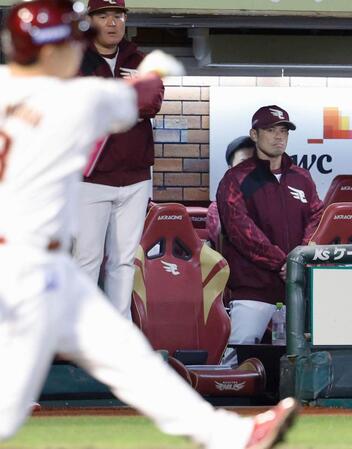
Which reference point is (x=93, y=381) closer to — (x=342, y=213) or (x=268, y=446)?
(x=342, y=213)

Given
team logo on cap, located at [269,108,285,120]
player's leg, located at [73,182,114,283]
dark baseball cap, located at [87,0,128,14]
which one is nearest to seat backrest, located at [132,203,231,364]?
team logo on cap, located at [269,108,285,120]

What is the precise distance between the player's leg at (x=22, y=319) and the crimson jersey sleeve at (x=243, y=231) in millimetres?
4724

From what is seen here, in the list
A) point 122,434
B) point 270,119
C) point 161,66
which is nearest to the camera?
point 161,66

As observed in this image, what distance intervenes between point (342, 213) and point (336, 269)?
3.15ft

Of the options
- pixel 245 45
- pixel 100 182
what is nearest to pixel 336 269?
pixel 100 182

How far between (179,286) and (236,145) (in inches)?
70.7

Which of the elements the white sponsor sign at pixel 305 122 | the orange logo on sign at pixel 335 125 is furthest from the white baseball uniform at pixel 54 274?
the orange logo on sign at pixel 335 125

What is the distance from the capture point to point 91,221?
7.88 meters

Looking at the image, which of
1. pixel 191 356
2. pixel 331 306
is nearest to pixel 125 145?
pixel 331 306

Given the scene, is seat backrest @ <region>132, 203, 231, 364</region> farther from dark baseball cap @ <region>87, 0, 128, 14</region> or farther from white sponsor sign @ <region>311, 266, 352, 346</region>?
dark baseball cap @ <region>87, 0, 128, 14</region>

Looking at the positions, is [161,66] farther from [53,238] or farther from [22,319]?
[22,319]

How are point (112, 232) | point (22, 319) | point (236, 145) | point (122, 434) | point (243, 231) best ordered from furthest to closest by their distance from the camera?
point (236, 145), point (243, 231), point (112, 232), point (122, 434), point (22, 319)

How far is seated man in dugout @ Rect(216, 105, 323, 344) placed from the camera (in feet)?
30.6

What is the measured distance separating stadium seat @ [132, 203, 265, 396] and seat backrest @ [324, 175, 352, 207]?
4.64 feet
